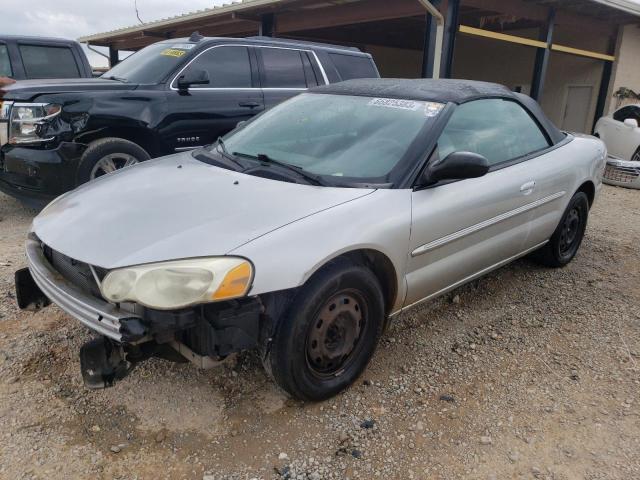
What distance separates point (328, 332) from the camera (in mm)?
2496

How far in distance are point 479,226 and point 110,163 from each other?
364 cm

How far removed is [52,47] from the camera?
23.1 ft

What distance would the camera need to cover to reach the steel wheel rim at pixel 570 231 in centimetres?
432

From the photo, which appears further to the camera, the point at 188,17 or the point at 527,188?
the point at 188,17

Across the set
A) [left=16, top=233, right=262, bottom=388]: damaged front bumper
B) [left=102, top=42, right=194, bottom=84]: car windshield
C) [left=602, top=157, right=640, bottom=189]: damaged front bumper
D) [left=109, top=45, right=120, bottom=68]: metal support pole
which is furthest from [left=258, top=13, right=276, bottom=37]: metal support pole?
[left=16, top=233, right=262, bottom=388]: damaged front bumper

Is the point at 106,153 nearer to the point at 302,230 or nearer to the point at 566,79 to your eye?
the point at 302,230

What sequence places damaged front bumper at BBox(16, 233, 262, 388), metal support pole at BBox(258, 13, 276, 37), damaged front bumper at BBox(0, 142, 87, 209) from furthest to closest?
metal support pole at BBox(258, 13, 276, 37) → damaged front bumper at BBox(0, 142, 87, 209) → damaged front bumper at BBox(16, 233, 262, 388)

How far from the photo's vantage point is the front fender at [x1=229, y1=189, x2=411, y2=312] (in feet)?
6.97

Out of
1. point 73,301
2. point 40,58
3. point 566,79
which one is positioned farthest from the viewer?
point 566,79

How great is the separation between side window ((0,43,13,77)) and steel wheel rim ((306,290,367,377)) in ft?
21.9

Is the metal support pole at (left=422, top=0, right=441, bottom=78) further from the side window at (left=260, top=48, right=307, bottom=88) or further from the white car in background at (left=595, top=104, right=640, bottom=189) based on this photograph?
the white car in background at (left=595, top=104, right=640, bottom=189)

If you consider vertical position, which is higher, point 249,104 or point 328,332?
point 249,104

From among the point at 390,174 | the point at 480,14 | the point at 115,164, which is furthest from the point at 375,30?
the point at 390,174

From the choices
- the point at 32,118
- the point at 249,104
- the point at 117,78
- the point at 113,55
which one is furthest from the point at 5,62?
the point at 113,55
